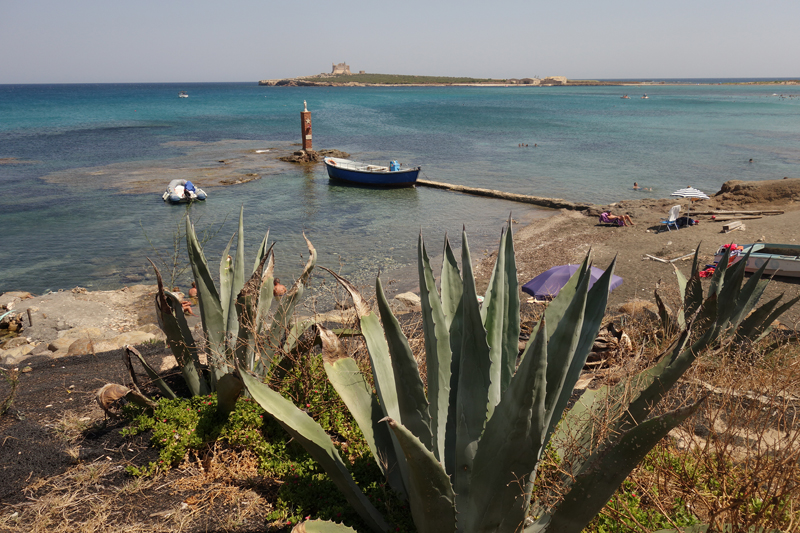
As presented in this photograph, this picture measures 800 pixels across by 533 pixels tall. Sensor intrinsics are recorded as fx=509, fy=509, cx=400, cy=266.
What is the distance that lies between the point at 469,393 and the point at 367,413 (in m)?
0.82

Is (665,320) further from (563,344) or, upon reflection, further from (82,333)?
(82,333)

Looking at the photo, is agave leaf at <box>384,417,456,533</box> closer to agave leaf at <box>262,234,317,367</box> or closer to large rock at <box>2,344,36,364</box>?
agave leaf at <box>262,234,317,367</box>

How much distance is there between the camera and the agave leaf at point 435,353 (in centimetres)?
223

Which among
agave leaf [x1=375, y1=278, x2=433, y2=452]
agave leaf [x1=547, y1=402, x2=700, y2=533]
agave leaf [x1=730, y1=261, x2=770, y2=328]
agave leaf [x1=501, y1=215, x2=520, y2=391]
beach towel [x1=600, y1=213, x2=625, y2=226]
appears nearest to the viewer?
agave leaf [x1=547, y1=402, x2=700, y2=533]

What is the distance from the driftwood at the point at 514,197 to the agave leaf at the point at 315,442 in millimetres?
19855

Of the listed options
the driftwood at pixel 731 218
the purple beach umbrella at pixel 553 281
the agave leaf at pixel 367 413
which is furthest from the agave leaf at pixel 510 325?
the driftwood at pixel 731 218

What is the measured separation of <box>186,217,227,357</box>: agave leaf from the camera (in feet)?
12.1

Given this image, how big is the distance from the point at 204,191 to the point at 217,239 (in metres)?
8.33

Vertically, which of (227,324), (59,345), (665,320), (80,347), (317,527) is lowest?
(59,345)

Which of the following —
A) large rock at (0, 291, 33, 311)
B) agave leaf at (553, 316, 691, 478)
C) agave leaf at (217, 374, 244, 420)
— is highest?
agave leaf at (553, 316, 691, 478)

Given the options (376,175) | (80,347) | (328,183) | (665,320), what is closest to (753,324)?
(665,320)

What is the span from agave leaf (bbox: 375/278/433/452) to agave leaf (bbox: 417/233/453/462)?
0.08 m

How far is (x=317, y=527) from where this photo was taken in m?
2.10

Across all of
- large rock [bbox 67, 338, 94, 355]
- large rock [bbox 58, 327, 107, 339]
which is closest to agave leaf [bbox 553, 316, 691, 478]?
large rock [bbox 67, 338, 94, 355]
